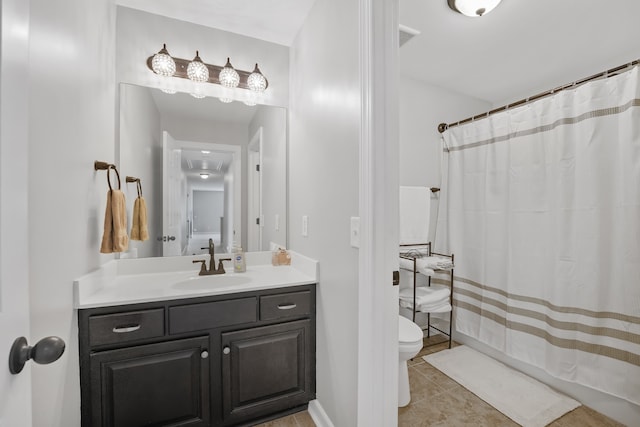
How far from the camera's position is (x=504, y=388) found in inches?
76.0

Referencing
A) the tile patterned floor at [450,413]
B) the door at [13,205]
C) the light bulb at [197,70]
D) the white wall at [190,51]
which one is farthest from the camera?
the light bulb at [197,70]

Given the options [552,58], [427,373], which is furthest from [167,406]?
[552,58]

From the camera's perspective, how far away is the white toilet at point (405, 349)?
164cm

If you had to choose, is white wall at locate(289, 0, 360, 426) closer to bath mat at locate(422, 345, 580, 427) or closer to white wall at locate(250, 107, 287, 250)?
white wall at locate(250, 107, 287, 250)

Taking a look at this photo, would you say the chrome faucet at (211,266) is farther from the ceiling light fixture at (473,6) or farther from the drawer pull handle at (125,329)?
the ceiling light fixture at (473,6)

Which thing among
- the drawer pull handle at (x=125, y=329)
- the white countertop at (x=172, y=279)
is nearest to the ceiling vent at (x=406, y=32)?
the white countertop at (x=172, y=279)

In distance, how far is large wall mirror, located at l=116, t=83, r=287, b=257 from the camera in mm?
1771

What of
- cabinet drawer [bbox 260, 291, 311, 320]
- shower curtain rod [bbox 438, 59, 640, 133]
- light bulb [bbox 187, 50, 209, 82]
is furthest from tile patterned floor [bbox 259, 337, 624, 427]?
light bulb [bbox 187, 50, 209, 82]

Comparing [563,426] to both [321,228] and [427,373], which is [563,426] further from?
[321,228]

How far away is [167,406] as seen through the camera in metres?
1.34

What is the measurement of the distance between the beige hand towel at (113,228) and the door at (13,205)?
2.84 feet

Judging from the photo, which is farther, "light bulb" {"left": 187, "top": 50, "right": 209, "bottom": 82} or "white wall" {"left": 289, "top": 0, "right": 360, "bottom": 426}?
"light bulb" {"left": 187, "top": 50, "right": 209, "bottom": 82}

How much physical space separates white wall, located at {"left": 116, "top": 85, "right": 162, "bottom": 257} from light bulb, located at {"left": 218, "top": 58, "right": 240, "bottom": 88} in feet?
1.56

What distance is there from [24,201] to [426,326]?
2859mm
